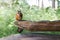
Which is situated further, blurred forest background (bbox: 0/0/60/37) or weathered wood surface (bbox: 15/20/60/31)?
blurred forest background (bbox: 0/0/60/37)

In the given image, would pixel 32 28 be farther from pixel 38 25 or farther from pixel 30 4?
pixel 30 4

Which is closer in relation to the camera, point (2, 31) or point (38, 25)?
point (38, 25)

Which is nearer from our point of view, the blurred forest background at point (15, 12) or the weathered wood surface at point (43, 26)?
the weathered wood surface at point (43, 26)

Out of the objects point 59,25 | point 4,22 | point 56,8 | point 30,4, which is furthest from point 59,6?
point 59,25

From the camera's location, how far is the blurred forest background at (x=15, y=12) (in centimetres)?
356

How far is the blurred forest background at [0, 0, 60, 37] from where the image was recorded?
3.56m

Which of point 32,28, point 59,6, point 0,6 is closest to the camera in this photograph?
point 32,28

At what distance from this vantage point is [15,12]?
3695 millimetres

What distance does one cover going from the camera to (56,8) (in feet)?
13.0

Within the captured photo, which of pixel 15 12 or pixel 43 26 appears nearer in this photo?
pixel 43 26

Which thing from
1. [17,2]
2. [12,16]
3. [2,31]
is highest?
[17,2]

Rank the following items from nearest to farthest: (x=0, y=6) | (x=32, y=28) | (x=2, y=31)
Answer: (x=32, y=28)
(x=2, y=31)
(x=0, y=6)

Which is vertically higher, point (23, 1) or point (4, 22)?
point (23, 1)

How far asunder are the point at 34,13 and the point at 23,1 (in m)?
0.39
